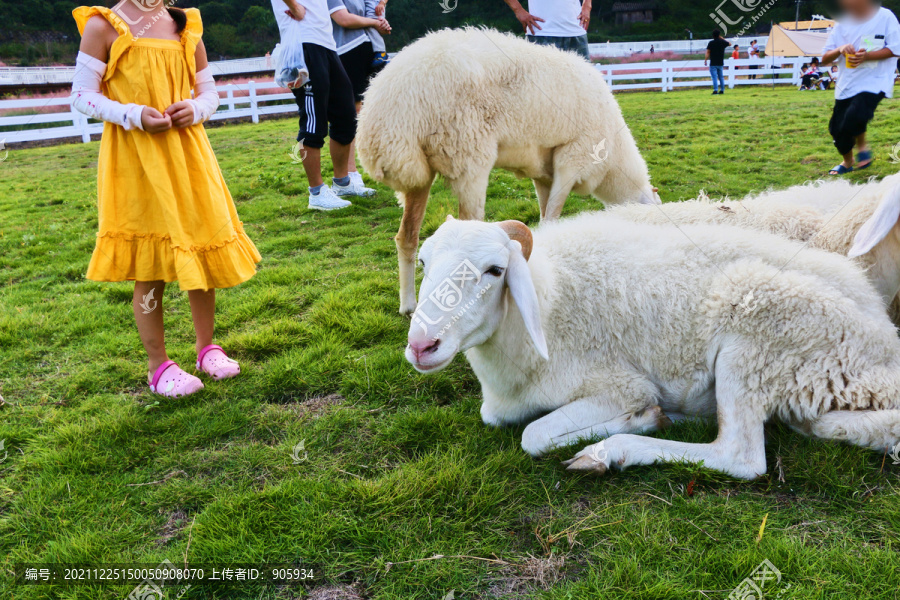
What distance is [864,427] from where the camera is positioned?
234 centimetres

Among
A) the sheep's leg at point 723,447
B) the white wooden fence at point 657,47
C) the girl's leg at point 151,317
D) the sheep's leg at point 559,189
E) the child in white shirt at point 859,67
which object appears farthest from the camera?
the white wooden fence at point 657,47

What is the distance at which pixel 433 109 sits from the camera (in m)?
3.79

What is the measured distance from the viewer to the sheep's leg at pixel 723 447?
2.37m

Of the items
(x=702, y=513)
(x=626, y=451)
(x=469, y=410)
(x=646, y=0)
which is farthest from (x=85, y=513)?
(x=646, y=0)

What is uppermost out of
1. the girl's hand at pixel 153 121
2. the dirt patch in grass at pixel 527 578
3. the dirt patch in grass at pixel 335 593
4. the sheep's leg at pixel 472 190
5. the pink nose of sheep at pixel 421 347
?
the girl's hand at pixel 153 121

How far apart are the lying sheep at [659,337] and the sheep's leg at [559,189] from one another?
1563 millimetres

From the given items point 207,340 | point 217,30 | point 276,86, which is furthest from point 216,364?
point 217,30

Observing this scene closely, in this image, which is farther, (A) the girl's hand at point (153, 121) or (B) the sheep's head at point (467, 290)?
(A) the girl's hand at point (153, 121)

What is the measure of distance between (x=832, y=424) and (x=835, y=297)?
540 mm

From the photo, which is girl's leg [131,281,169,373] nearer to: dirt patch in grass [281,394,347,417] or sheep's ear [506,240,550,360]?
dirt patch in grass [281,394,347,417]

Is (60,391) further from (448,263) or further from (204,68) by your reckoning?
(448,263)

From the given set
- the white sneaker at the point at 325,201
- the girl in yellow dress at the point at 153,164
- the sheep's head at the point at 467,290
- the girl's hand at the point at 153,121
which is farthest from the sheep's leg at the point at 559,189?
the white sneaker at the point at 325,201

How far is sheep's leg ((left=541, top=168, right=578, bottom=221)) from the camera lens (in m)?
4.54

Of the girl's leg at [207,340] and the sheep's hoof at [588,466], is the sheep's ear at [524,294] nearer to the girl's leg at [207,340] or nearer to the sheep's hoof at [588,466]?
the sheep's hoof at [588,466]
